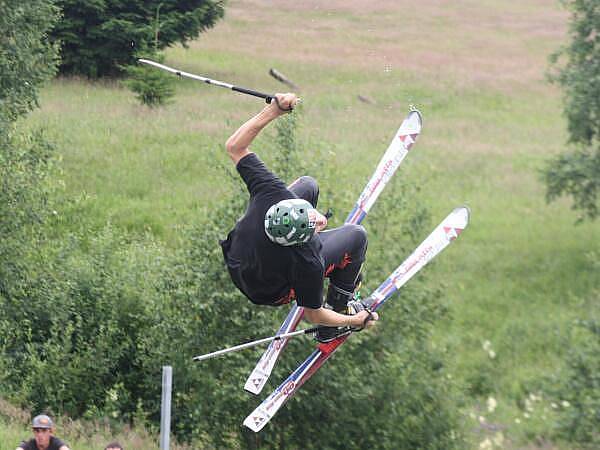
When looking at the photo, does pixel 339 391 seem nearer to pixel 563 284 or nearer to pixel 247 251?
pixel 247 251

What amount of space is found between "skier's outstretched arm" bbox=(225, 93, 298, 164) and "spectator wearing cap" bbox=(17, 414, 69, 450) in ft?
12.3

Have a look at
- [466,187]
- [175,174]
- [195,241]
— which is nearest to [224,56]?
[175,174]

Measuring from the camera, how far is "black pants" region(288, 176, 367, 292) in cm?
718

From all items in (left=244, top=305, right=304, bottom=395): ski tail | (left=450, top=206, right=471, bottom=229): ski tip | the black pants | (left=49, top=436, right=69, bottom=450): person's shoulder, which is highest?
the black pants

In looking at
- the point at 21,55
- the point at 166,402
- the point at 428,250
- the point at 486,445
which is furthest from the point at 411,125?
the point at 21,55

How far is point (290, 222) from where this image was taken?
6.07m

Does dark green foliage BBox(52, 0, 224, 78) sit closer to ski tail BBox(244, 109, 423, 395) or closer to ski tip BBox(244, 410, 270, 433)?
ski tail BBox(244, 109, 423, 395)

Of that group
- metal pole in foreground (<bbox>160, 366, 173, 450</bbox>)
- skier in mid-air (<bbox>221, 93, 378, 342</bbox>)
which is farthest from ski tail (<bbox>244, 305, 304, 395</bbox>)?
metal pole in foreground (<bbox>160, 366, 173, 450</bbox>)

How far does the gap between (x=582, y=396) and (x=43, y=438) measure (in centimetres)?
940

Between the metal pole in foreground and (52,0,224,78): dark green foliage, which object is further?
(52,0,224,78): dark green foliage

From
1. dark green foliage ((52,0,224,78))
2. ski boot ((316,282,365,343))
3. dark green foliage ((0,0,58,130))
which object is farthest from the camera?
dark green foliage ((52,0,224,78))

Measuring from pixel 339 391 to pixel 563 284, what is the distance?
10314mm

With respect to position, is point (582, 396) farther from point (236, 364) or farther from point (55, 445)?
point (55, 445)

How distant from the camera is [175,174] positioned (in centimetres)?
2391
